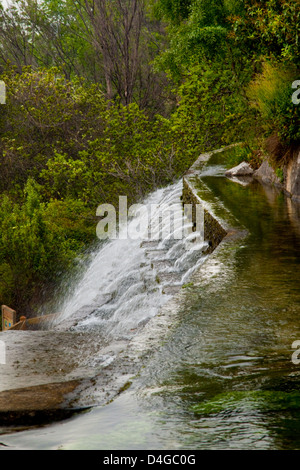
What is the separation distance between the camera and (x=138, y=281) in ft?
24.4

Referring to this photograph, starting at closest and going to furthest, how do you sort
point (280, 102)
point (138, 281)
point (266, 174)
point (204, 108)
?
point (138, 281)
point (280, 102)
point (266, 174)
point (204, 108)

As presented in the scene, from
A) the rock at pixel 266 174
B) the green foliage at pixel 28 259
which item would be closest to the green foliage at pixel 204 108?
the green foliage at pixel 28 259

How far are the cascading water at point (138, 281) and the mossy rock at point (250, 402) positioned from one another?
231 centimetres

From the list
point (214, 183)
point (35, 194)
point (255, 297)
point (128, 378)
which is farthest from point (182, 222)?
point (35, 194)

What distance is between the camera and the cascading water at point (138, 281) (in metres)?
5.94

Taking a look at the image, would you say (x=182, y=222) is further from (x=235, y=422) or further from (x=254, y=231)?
(x=235, y=422)

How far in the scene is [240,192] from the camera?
373 inches

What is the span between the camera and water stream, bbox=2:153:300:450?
83.8 inches

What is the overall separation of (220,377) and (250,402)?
34 cm

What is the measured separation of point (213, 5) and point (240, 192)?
10.3m

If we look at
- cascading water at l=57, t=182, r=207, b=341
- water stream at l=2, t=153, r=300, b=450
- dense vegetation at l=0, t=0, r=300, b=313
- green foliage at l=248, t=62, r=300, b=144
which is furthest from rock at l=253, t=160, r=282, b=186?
water stream at l=2, t=153, r=300, b=450

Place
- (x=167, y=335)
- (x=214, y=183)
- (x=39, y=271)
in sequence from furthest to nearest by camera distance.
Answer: (x=39, y=271) → (x=214, y=183) → (x=167, y=335)

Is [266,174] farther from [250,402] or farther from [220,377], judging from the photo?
[250,402]

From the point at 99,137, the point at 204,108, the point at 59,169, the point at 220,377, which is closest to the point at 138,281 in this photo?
the point at 220,377
